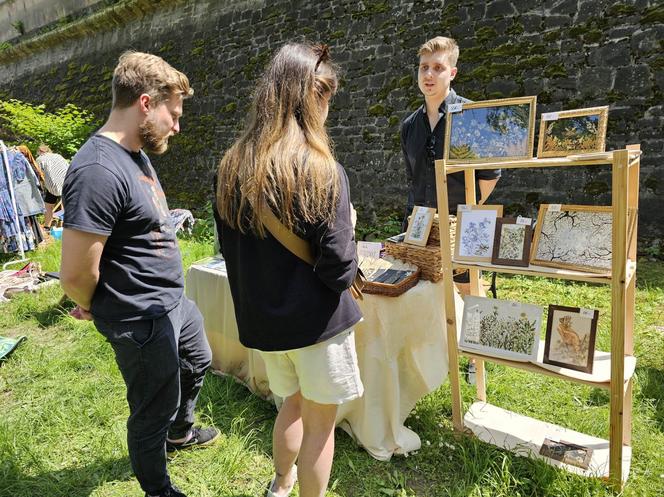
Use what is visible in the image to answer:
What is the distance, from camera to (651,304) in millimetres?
3887

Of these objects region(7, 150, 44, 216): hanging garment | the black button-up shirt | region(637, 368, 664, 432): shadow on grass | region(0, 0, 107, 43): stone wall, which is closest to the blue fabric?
region(7, 150, 44, 216): hanging garment

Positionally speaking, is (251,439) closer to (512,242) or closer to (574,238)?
(512,242)

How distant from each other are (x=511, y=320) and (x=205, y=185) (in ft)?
26.5

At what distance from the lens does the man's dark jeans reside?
1.70m

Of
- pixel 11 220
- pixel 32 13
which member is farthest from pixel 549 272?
pixel 32 13

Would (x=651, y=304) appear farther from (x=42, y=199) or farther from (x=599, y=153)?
(x=42, y=199)

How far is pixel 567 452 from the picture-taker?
7.30 feet

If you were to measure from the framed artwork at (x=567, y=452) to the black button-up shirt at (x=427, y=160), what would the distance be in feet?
4.86

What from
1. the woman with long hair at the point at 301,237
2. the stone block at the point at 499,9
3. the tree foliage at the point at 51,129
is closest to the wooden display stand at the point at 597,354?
the woman with long hair at the point at 301,237

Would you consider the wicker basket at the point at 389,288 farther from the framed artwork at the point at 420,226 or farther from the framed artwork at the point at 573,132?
the framed artwork at the point at 573,132

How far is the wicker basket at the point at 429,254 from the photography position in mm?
2383

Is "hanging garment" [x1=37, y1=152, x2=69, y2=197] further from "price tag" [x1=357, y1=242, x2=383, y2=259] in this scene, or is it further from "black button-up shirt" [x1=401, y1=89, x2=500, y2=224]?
"price tag" [x1=357, y1=242, x2=383, y2=259]

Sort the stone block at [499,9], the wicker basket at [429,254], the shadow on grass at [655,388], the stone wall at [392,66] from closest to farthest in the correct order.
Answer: the wicker basket at [429,254]
the shadow on grass at [655,388]
the stone wall at [392,66]
the stone block at [499,9]

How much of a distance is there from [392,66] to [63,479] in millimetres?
6165
